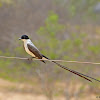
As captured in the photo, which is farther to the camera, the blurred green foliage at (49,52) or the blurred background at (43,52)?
the blurred background at (43,52)

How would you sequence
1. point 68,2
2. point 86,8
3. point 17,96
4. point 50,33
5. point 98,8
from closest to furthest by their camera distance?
point 50,33 → point 17,96 → point 68,2 → point 86,8 → point 98,8

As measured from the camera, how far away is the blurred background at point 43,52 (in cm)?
1096

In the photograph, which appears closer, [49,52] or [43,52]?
[43,52]

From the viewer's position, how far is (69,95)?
1149 centimetres

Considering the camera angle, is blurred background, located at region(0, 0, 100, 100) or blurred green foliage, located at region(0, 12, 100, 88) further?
blurred background, located at region(0, 0, 100, 100)

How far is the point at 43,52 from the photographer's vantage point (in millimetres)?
10289

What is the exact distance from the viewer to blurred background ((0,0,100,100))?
36.0 ft

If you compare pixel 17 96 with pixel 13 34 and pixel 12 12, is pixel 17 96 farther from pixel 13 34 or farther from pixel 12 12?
pixel 12 12

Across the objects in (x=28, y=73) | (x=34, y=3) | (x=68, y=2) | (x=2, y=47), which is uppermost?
(x=68, y=2)

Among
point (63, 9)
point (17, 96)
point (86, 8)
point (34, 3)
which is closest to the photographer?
point (17, 96)

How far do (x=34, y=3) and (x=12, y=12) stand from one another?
83.2 inches

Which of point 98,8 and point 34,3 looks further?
point 98,8

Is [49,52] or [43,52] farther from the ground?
[49,52]

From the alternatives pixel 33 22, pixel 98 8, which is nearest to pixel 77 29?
pixel 33 22
